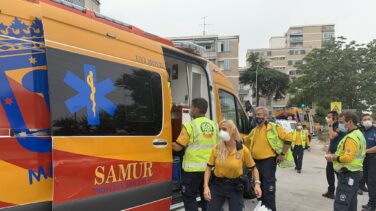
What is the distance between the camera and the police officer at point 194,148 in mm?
4551

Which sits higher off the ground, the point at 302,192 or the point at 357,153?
the point at 357,153

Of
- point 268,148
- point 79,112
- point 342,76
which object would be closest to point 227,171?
point 79,112

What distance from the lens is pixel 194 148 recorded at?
180 inches

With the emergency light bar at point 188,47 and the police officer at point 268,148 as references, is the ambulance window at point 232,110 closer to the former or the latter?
the police officer at point 268,148

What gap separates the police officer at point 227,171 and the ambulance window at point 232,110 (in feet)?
6.93

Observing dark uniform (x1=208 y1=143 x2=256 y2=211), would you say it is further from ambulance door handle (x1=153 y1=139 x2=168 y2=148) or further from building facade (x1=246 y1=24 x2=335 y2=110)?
building facade (x1=246 y1=24 x2=335 y2=110)

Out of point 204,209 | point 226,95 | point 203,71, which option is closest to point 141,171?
point 204,209

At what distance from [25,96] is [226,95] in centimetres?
395

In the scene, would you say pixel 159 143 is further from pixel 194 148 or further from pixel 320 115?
pixel 320 115

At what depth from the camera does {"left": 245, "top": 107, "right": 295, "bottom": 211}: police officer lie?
18.6 ft

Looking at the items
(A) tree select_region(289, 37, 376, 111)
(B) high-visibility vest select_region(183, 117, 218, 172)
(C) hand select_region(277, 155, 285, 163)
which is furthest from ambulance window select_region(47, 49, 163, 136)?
(A) tree select_region(289, 37, 376, 111)

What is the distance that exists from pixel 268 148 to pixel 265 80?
61912mm

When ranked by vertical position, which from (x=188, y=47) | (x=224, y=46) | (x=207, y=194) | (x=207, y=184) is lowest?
(x=207, y=194)

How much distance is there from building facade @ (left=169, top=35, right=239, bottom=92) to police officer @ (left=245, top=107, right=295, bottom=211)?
5590cm
